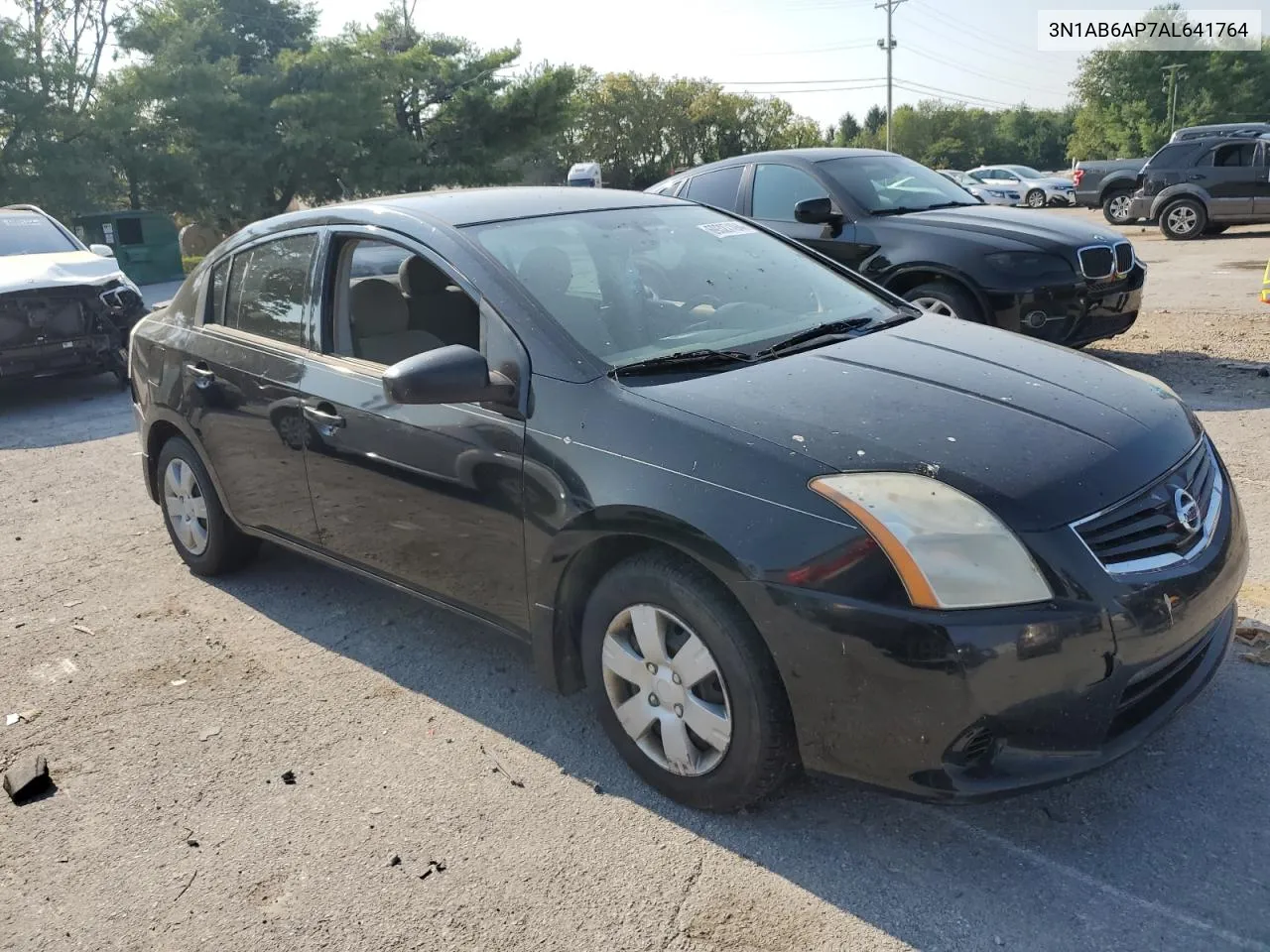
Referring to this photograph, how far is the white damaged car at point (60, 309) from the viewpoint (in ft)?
29.2

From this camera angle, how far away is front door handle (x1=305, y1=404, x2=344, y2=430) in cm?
372

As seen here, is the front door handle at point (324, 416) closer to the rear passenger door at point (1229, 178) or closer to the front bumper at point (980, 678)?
the front bumper at point (980, 678)

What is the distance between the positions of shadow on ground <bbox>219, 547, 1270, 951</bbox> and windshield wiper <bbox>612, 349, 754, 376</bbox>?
1.18 metres

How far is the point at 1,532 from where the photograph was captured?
19.2 feet

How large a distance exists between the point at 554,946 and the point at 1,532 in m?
4.74

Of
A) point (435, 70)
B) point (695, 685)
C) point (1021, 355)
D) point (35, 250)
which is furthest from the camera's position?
point (435, 70)

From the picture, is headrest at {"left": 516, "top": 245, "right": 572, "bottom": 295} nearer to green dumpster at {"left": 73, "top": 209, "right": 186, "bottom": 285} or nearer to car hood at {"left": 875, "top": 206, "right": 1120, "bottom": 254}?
car hood at {"left": 875, "top": 206, "right": 1120, "bottom": 254}

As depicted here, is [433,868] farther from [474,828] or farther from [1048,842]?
[1048,842]

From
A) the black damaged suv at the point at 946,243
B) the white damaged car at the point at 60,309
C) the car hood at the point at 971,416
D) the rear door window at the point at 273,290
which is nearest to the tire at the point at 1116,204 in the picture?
the black damaged suv at the point at 946,243

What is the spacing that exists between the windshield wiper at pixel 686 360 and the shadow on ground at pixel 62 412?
20.8ft

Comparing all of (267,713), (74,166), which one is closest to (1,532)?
(267,713)

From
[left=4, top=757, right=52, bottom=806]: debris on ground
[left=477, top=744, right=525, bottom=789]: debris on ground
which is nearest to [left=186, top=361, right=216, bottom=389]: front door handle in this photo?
[left=4, top=757, right=52, bottom=806]: debris on ground

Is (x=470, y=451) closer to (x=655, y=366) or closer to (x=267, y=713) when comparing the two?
(x=655, y=366)

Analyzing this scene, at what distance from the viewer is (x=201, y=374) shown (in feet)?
14.6
